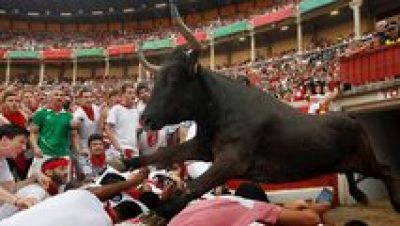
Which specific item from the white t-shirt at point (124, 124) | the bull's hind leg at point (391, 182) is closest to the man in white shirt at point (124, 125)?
the white t-shirt at point (124, 124)

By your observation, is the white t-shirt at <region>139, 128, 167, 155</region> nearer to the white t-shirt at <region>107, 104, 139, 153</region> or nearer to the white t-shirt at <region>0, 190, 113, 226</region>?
the white t-shirt at <region>107, 104, 139, 153</region>

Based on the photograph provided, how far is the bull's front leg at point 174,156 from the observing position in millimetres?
4730

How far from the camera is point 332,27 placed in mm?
32281

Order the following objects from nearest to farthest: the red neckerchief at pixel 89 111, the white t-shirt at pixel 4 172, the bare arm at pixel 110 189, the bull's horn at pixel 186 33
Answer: the bare arm at pixel 110 189 → the bull's horn at pixel 186 33 → the white t-shirt at pixel 4 172 → the red neckerchief at pixel 89 111

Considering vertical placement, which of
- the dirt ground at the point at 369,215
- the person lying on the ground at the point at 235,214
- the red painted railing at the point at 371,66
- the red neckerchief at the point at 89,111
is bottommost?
the dirt ground at the point at 369,215

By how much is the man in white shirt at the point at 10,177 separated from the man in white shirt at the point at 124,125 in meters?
2.29

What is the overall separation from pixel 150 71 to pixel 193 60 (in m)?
0.72

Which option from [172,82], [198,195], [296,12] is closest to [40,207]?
[198,195]

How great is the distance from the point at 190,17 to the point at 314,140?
140 ft

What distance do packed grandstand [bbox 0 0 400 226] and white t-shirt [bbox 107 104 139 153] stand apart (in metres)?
0.01

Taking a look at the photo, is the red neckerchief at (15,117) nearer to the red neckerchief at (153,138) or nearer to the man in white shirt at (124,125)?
the man in white shirt at (124,125)

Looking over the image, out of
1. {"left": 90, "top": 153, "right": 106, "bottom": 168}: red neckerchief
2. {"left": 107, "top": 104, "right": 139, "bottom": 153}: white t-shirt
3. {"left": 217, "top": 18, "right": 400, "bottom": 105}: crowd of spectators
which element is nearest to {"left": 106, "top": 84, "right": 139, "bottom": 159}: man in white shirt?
{"left": 107, "top": 104, "right": 139, "bottom": 153}: white t-shirt

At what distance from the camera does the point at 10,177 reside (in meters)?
4.89

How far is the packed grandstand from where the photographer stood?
5480mm
